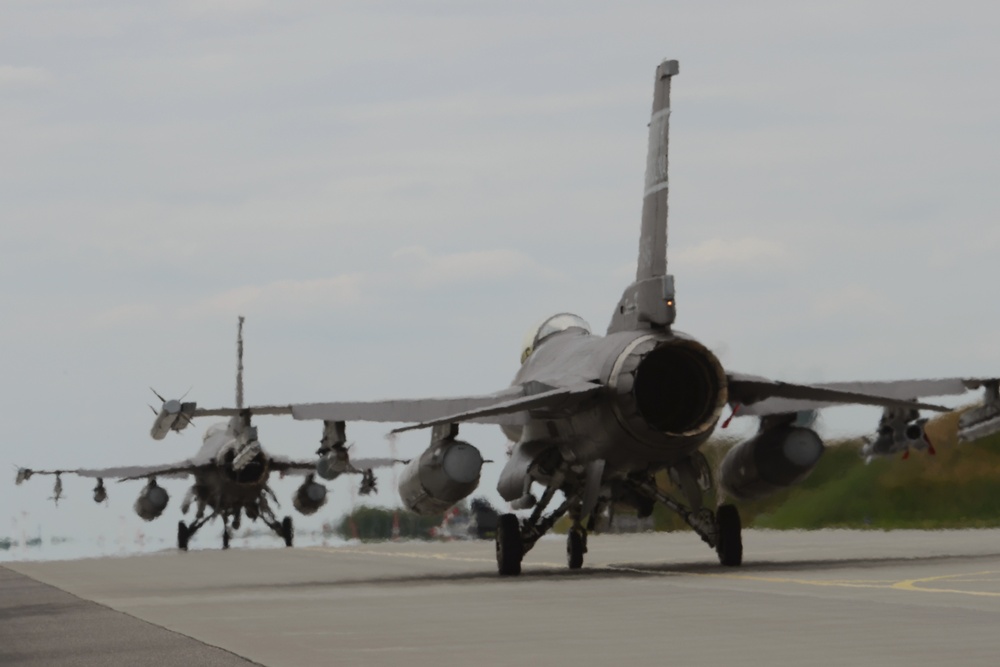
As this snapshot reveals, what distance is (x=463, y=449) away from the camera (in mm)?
24422

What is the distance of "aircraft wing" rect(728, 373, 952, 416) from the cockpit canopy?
9.93 ft

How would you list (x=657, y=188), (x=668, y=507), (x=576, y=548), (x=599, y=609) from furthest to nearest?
1. (x=576, y=548)
2. (x=668, y=507)
3. (x=657, y=188)
4. (x=599, y=609)

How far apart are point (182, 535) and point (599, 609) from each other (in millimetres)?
40606

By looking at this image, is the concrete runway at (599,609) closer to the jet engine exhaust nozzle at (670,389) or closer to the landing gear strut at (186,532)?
the jet engine exhaust nozzle at (670,389)

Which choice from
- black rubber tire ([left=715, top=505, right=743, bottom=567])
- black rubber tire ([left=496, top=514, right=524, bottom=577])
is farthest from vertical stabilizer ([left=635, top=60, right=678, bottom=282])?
black rubber tire ([left=496, top=514, right=524, bottom=577])

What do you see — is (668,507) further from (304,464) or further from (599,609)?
(304,464)

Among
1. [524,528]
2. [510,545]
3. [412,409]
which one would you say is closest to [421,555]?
[412,409]

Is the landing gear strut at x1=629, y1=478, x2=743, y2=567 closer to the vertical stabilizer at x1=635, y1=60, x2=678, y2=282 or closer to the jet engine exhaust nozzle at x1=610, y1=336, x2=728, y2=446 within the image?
the jet engine exhaust nozzle at x1=610, y1=336, x2=728, y2=446

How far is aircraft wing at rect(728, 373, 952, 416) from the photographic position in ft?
76.2

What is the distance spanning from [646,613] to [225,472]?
36.5 m

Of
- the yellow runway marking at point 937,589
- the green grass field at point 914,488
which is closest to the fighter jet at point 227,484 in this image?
the green grass field at point 914,488

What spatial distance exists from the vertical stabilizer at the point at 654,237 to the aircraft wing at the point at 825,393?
157cm

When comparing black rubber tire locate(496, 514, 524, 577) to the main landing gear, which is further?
black rubber tire locate(496, 514, 524, 577)

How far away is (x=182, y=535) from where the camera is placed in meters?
55.2
